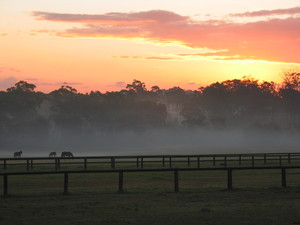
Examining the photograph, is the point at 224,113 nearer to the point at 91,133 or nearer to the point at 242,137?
the point at 242,137

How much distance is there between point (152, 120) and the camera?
517ft

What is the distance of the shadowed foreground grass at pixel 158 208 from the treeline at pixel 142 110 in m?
128

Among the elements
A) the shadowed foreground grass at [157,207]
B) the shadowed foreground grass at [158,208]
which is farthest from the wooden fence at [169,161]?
the shadowed foreground grass at [158,208]

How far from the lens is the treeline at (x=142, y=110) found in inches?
5891

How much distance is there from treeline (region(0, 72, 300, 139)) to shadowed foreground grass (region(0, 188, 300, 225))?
128 metres

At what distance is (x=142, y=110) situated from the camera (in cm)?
15938

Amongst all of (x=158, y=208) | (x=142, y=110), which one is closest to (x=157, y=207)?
(x=158, y=208)

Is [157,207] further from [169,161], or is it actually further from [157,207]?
[169,161]

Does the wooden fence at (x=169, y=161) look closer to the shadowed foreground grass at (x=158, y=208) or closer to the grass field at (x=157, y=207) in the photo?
the grass field at (x=157, y=207)

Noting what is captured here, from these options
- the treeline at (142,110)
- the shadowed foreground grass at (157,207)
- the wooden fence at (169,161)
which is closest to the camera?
the shadowed foreground grass at (157,207)

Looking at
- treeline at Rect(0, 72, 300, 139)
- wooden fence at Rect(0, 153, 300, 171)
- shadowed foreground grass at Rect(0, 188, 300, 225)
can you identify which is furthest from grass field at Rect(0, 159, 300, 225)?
treeline at Rect(0, 72, 300, 139)

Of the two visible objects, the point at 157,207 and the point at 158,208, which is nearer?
the point at 158,208

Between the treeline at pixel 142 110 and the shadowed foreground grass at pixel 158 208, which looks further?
the treeline at pixel 142 110

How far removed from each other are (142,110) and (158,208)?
141909 millimetres
